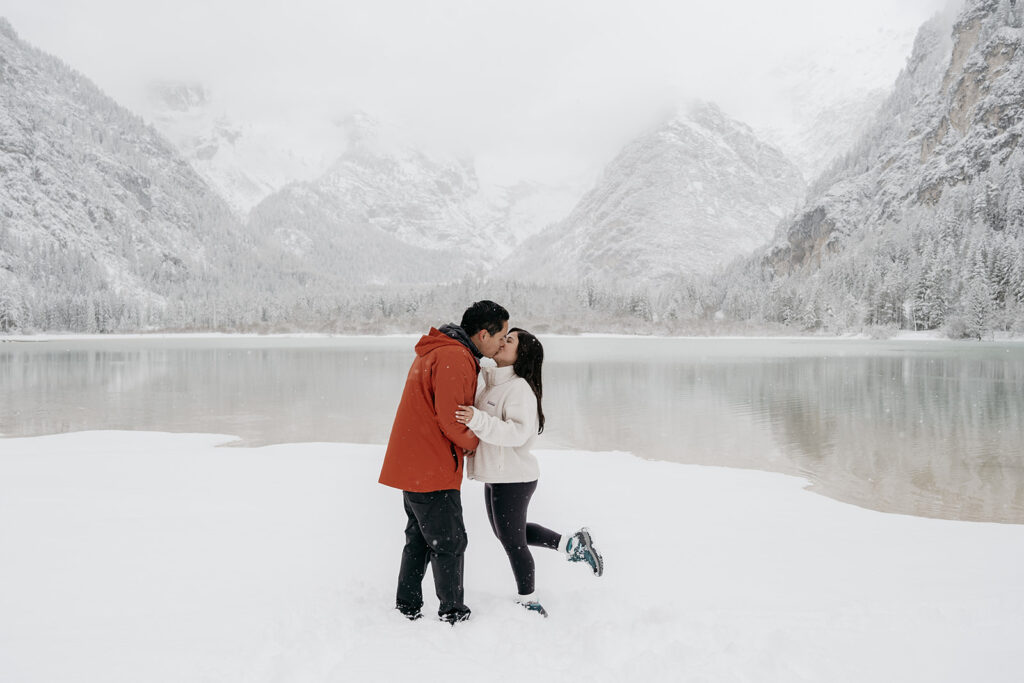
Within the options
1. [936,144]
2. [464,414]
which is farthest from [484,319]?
[936,144]

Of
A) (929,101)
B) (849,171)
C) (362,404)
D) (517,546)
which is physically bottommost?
(362,404)

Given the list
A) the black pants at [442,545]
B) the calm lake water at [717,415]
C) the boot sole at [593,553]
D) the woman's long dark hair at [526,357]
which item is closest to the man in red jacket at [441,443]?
the black pants at [442,545]

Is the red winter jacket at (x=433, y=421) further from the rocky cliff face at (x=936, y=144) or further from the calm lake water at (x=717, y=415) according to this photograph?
the rocky cliff face at (x=936, y=144)

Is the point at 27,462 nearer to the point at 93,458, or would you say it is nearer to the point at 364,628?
the point at 93,458

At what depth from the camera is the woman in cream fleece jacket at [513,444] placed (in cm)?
470

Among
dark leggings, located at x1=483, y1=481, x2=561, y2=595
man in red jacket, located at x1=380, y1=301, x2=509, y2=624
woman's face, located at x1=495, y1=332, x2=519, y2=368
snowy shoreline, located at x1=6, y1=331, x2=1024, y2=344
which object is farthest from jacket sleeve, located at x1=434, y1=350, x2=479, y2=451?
snowy shoreline, located at x1=6, y1=331, x2=1024, y2=344

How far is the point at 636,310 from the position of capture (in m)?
139

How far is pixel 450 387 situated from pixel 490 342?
532mm

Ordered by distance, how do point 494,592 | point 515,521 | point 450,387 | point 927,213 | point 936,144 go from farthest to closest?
point 936,144
point 927,213
point 494,592
point 515,521
point 450,387

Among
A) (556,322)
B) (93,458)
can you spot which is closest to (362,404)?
(93,458)

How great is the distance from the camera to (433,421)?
179 inches

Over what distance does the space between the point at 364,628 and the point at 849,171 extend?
7685 inches

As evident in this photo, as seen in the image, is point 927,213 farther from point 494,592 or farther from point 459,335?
point 459,335

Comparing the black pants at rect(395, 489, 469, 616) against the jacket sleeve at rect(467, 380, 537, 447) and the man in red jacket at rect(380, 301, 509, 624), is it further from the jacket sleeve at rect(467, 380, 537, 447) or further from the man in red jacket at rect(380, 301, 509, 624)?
the jacket sleeve at rect(467, 380, 537, 447)
